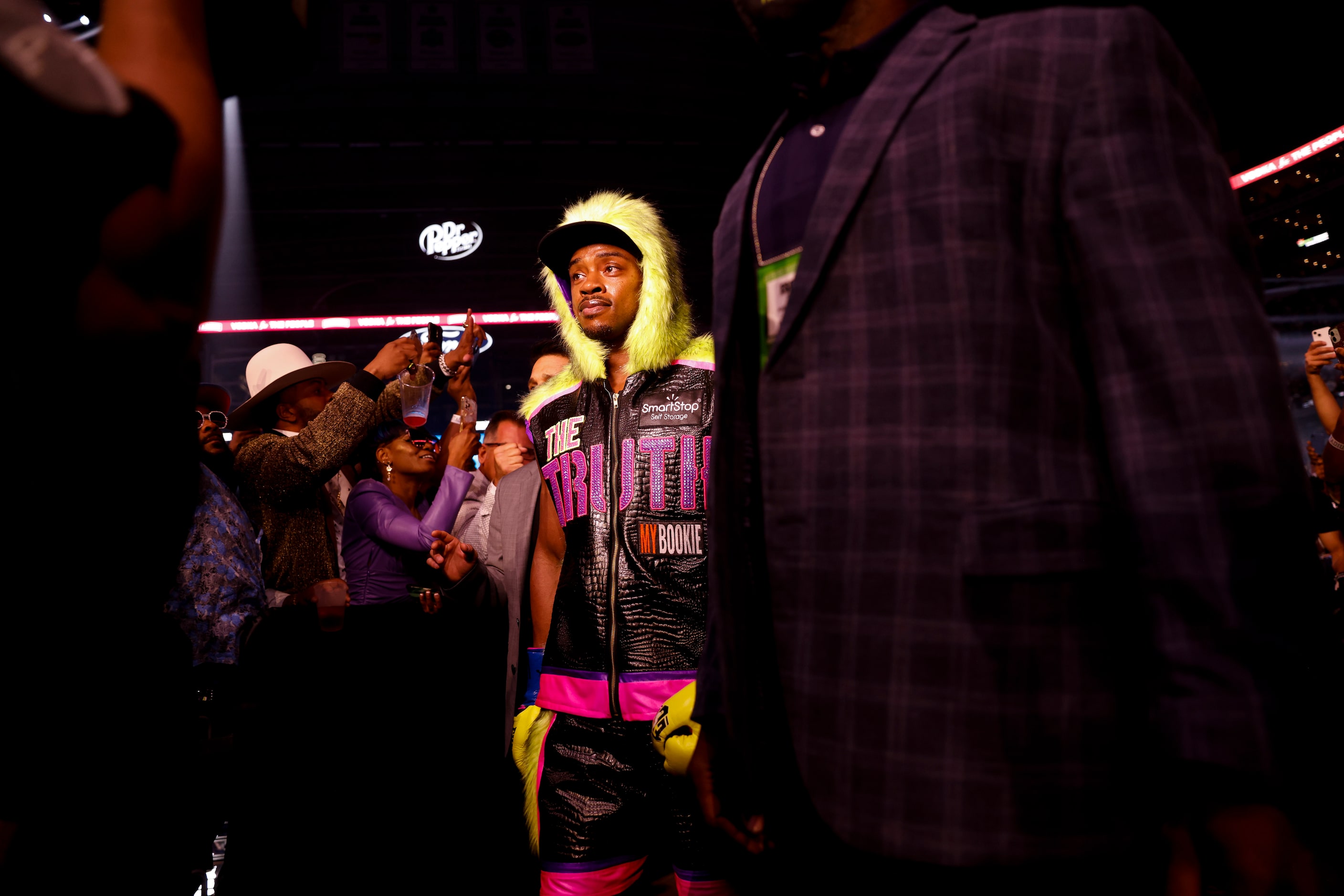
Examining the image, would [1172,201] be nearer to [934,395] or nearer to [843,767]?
[934,395]

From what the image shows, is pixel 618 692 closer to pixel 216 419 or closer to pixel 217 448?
pixel 217 448

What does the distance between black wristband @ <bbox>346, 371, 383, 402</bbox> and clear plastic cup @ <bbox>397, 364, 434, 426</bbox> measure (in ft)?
0.38

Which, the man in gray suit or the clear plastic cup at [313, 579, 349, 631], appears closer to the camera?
the man in gray suit

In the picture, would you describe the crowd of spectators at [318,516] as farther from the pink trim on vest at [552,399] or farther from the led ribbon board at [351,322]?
the led ribbon board at [351,322]

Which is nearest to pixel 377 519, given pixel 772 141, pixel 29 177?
pixel 772 141

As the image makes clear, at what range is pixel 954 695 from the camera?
2.65 ft

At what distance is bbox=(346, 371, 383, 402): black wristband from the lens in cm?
376

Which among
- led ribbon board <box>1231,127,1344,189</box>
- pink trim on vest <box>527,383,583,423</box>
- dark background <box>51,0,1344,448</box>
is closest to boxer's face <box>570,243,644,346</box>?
pink trim on vest <box>527,383,583,423</box>

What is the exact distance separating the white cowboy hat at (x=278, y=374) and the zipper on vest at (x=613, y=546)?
2.40 m

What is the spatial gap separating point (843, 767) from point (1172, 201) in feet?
2.20

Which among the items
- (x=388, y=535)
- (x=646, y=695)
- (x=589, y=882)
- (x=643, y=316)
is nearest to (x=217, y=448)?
(x=388, y=535)

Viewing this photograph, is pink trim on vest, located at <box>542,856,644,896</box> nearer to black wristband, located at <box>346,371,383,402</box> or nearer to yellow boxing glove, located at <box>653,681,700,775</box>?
yellow boxing glove, located at <box>653,681,700,775</box>

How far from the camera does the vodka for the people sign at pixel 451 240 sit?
12.9 metres

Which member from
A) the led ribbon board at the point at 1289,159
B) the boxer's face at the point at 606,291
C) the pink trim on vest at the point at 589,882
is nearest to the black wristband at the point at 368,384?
the boxer's face at the point at 606,291
